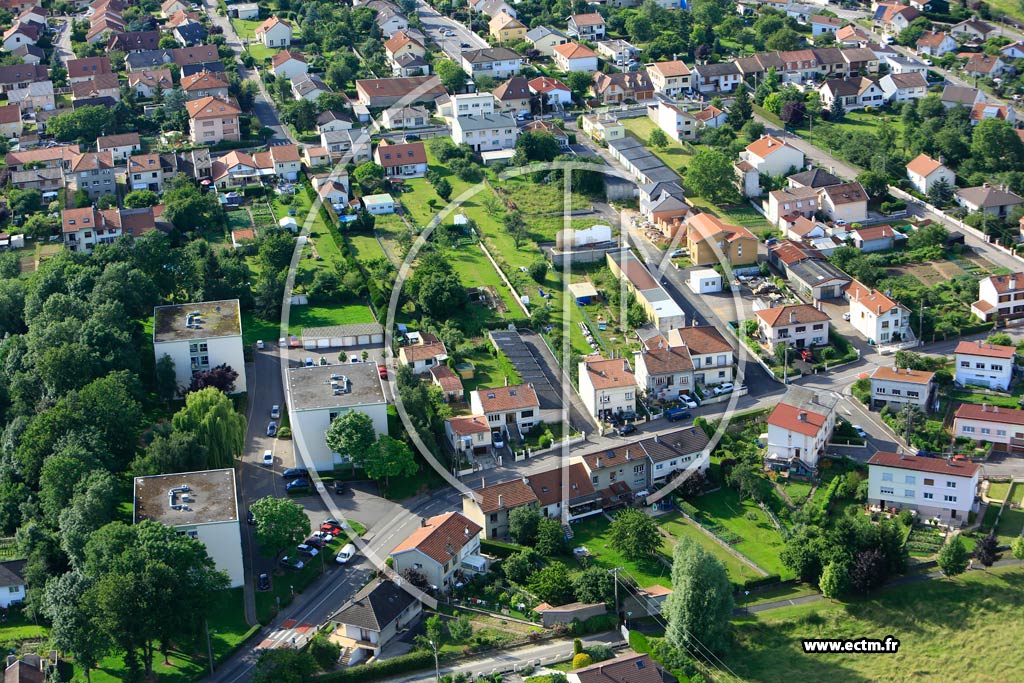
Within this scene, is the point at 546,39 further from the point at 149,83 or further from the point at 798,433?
the point at 798,433

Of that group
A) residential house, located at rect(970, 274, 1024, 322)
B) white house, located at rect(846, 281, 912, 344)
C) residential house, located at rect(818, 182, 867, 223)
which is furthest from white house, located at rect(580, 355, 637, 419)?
residential house, located at rect(818, 182, 867, 223)

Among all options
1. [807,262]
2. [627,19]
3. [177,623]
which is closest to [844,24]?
[627,19]

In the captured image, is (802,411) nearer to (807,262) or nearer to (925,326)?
(925,326)

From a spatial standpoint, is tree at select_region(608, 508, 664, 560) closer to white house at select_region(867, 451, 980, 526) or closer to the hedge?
the hedge

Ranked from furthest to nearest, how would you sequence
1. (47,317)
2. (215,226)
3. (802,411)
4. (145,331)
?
(215,226)
(145,331)
(47,317)
(802,411)

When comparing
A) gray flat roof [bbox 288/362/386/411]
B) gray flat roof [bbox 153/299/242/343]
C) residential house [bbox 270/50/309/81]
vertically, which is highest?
residential house [bbox 270/50/309/81]

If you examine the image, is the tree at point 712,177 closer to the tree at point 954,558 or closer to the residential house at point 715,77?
the residential house at point 715,77

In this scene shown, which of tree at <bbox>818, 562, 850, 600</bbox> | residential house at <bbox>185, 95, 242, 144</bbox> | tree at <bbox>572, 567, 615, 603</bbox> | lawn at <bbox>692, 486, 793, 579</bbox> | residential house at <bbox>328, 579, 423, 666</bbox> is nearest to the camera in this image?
residential house at <bbox>328, 579, 423, 666</bbox>
